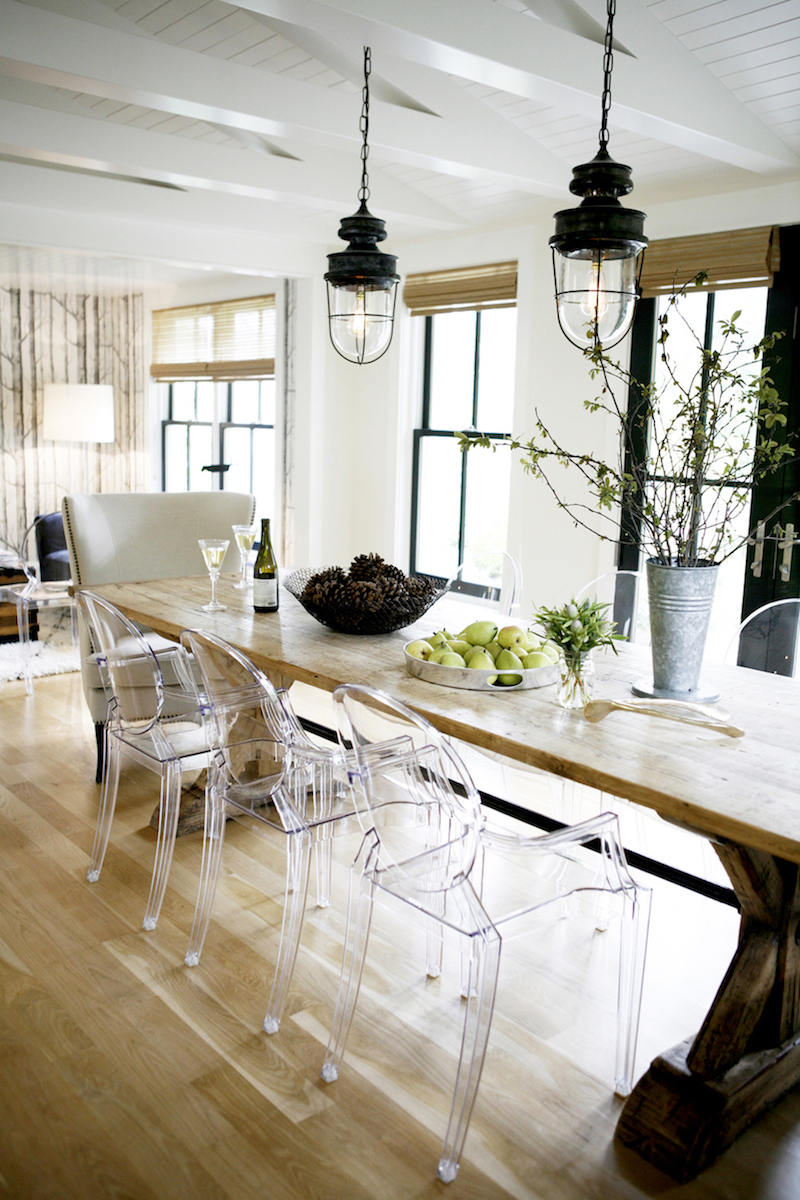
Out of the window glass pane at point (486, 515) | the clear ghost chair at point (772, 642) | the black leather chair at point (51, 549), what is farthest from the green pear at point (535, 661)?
the black leather chair at point (51, 549)

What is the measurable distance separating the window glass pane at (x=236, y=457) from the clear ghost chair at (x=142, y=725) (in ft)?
14.3

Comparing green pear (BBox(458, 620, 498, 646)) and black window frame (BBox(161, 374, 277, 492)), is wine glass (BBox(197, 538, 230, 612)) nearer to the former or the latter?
green pear (BBox(458, 620, 498, 646))

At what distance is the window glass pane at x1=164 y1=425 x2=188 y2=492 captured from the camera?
26.6ft

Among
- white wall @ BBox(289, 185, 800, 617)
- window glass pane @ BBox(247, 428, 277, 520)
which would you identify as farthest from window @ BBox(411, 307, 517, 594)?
window glass pane @ BBox(247, 428, 277, 520)

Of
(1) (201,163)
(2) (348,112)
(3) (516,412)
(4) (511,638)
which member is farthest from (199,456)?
(4) (511,638)

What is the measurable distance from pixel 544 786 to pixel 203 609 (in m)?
1.42

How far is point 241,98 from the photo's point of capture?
3396 mm

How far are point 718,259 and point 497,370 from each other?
4.89ft

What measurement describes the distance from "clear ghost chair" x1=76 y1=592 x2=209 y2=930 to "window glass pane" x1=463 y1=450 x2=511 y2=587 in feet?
9.03

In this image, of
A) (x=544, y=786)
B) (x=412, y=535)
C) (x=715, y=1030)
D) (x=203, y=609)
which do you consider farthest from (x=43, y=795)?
(x=412, y=535)

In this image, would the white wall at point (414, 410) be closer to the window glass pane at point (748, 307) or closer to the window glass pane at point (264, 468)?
the window glass pane at point (748, 307)

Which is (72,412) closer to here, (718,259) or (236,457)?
(236,457)

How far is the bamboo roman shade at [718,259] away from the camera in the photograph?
3.94 meters

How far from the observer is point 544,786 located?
3.67 meters
